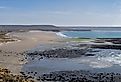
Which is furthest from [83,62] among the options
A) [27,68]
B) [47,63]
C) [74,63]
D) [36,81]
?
[36,81]

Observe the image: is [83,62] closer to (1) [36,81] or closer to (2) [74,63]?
(2) [74,63]

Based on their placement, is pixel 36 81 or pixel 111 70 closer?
pixel 36 81

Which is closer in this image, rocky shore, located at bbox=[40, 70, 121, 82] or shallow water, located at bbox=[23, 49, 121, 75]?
rocky shore, located at bbox=[40, 70, 121, 82]

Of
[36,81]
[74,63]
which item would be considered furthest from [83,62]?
[36,81]

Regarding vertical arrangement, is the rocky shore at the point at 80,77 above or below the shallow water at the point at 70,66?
below

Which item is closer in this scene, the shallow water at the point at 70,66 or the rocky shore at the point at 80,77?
the rocky shore at the point at 80,77

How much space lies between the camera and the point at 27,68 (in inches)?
1271

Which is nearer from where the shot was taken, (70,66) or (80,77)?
(80,77)

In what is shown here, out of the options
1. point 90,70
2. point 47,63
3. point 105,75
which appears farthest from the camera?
point 47,63

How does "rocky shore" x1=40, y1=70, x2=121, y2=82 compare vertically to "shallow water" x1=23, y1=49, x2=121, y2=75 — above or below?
below

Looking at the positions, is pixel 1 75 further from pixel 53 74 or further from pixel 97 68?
pixel 97 68

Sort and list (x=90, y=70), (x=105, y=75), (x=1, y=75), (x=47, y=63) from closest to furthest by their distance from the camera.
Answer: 1. (x=1, y=75)
2. (x=105, y=75)
3. (x=90, y=70)
4. (x=47, y=63)

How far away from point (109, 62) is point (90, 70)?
642 cm

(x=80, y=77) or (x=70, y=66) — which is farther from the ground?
(x=70, y=66)
